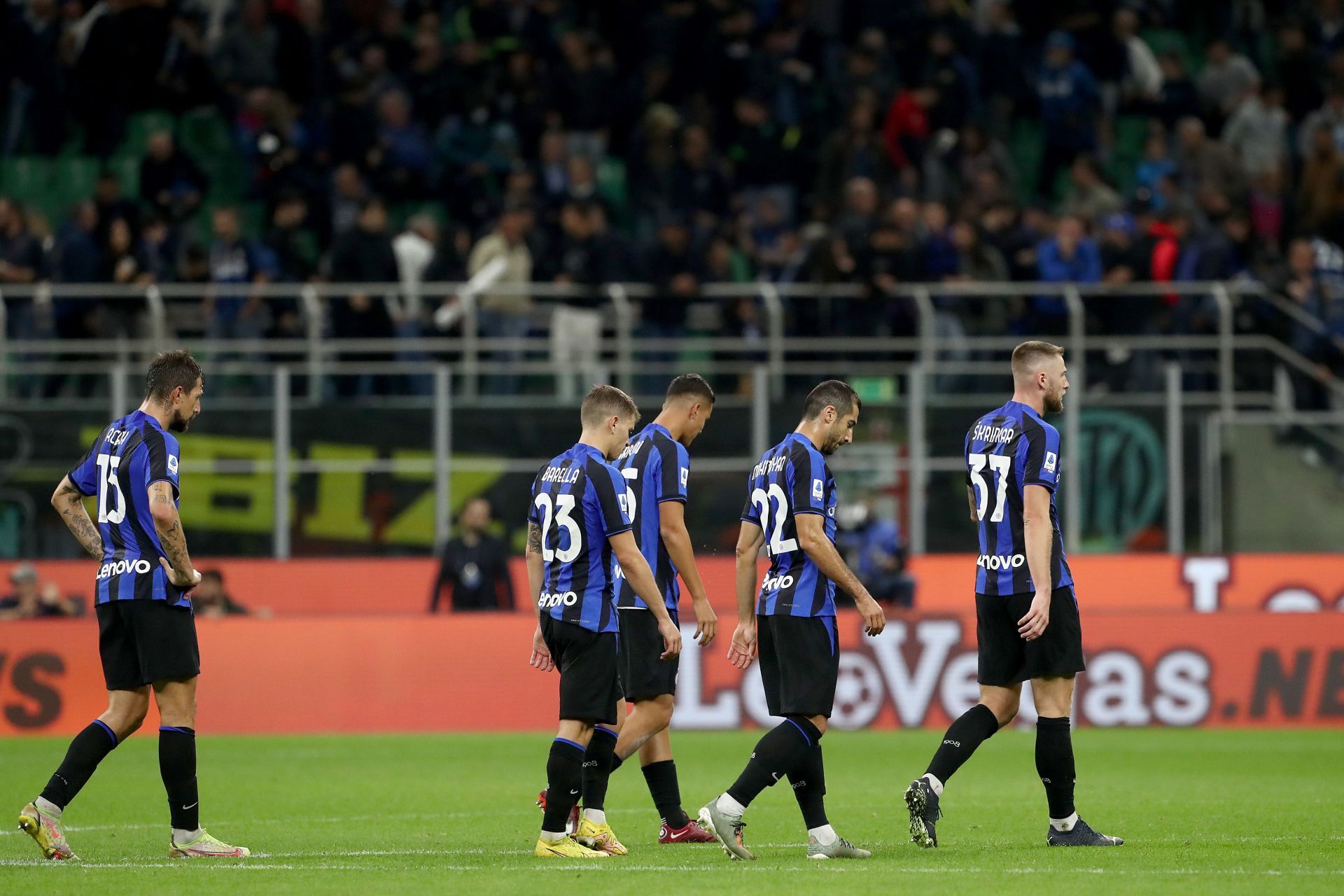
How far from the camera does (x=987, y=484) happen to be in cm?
962

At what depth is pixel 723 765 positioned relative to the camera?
1446cm

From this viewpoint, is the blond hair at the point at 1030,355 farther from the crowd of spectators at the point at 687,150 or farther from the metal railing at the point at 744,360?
the crowd of spectators at the point at 687,150

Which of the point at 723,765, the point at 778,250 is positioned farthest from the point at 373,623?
the point at 778,250

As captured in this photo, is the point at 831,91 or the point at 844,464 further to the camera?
the point at 831,91

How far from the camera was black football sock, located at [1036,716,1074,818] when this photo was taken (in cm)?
→ 934

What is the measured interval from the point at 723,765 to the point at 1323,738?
539 cm

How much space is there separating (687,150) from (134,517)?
1412 cm

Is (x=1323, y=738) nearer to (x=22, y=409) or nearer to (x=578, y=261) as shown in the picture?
(x=578, y=261)

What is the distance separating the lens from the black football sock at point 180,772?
921cm

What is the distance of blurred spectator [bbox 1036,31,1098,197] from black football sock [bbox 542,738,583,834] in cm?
1648

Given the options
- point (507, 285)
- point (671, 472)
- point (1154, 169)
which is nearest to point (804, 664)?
point (671, 472)

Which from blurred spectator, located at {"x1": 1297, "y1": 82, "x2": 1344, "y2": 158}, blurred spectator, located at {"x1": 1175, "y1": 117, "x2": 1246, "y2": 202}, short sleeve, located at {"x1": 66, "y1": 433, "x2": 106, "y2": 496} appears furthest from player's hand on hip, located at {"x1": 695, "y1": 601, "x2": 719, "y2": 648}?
blurred spectator, located at {"x1": 1297, "y1": 82, "x2": 1344, "y2": 158}

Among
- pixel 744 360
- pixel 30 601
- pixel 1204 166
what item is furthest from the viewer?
pixel 1204 166

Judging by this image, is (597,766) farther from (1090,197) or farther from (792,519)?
(1090,197)
